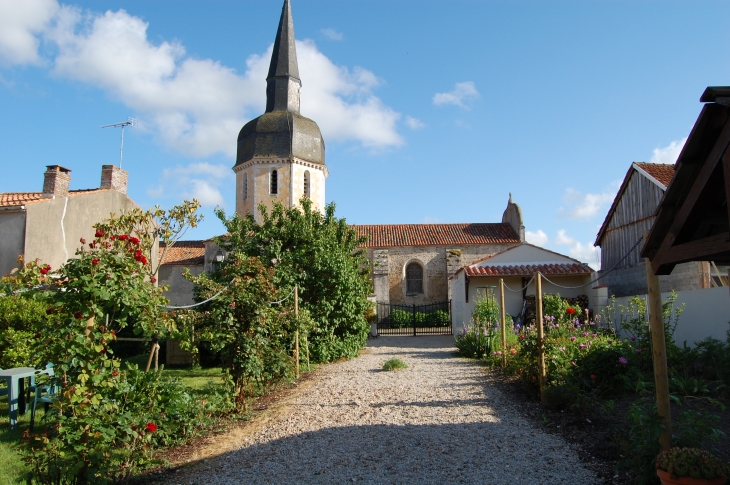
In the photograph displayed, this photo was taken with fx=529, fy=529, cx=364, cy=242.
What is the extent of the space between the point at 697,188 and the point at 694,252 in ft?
1.53

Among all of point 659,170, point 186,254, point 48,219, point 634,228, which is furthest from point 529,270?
point 186,254

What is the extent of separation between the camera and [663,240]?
4250 millimetres

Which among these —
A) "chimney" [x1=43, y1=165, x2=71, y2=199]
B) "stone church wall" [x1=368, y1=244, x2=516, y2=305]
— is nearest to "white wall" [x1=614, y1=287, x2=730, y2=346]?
"chimney" [x1=43, y1=165, x2=71, y2=199]

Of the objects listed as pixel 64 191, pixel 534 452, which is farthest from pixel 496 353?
pixel 64 191

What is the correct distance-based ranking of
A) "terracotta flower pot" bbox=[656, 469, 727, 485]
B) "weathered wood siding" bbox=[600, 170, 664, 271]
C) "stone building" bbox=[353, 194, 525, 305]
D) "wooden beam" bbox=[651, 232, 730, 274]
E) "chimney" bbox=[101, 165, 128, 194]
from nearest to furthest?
"terracotta flower pot" bbox=[656, 469, 727, 485], "wooden beam" bbox=[651, 232, 730, 274], "weathered wood siding" bbox=[600, 170, 664, 271], "chimney" bbox=[101, 165, 128, 194], "stone building" bbox=[353, 194, 525, 305]

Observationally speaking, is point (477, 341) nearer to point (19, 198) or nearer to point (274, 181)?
point (19, 198)

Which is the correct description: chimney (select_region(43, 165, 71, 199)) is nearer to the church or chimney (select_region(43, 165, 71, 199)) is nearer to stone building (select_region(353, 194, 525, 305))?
the church

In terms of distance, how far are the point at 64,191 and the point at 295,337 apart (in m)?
10.8

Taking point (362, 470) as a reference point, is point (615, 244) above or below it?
above

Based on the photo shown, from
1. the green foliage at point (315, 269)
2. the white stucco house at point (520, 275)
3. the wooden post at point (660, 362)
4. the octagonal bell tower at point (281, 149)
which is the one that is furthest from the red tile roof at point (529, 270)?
the octagonal bell tower at point (281, 149)

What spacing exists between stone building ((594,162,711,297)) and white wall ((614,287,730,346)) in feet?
16.9

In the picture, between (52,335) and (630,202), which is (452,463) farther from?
(630,202)

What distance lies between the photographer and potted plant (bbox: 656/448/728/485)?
133 inches

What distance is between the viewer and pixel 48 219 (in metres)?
15.7
